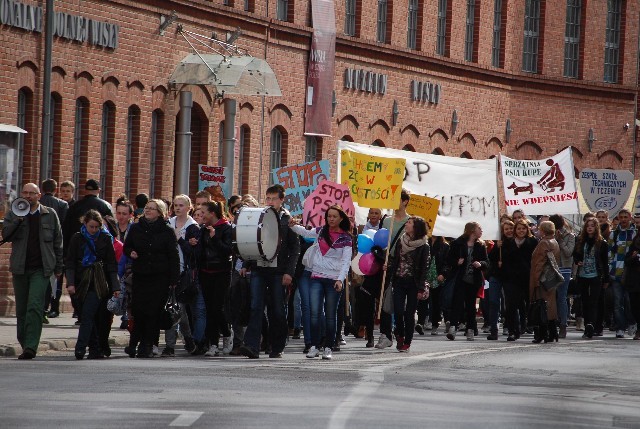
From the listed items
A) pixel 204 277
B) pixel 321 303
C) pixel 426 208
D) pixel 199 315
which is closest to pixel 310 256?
pixel 321 303

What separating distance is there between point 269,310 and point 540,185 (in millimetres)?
16019

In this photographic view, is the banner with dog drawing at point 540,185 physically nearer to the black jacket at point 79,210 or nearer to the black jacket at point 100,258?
the black jacket at point 79,210

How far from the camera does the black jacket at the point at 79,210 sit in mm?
24297

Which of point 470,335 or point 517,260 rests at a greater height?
point 517,260

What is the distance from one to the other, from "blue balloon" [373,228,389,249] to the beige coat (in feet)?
9.90

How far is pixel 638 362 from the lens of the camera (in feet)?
69.3

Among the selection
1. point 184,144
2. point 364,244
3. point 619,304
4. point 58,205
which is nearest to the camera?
point 364,244

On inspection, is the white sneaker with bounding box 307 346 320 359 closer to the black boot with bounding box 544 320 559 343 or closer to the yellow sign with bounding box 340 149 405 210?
the yellow sign with bounding box 340 149 405 210

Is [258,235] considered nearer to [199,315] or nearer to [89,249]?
[199,315]

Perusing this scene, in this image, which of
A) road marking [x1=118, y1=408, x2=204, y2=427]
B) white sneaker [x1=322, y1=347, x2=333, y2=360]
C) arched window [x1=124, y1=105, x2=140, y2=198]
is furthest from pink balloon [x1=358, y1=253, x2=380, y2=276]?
road marking [x1=118, y1=408, x2=204, y2=427]

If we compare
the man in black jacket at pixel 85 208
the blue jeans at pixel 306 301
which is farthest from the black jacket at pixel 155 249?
the man in black jacket at pixel 85 208

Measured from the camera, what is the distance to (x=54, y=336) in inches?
864

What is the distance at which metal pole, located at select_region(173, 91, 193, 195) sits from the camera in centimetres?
3306

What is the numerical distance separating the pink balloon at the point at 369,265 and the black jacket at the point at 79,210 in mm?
3413
